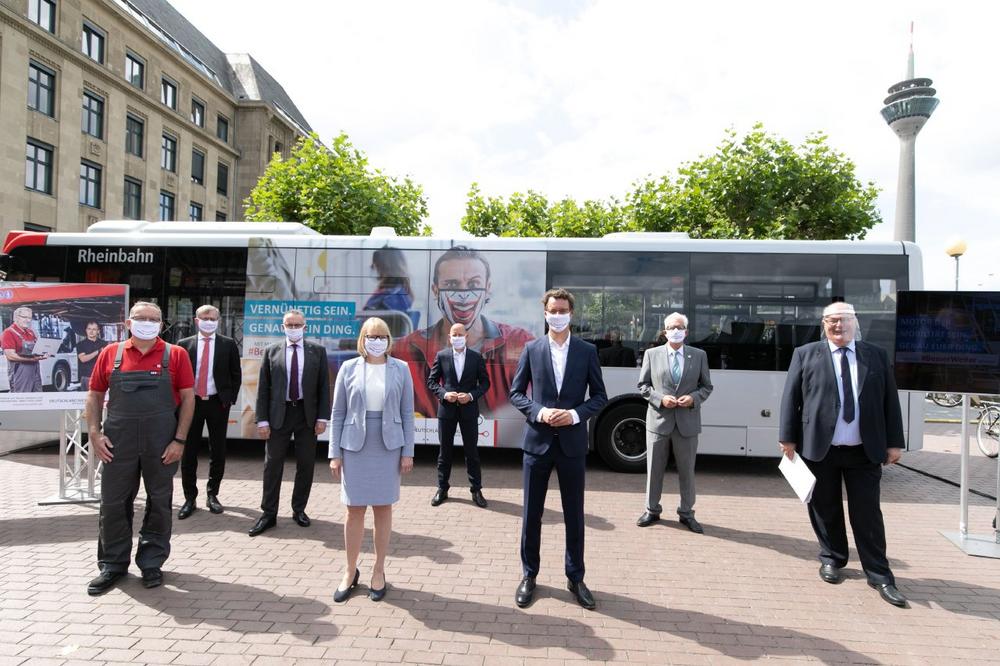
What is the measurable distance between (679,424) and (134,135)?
37.4 metres

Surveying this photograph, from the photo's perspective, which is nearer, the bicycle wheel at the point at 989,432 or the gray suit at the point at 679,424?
the gray suit at the point at 679,424

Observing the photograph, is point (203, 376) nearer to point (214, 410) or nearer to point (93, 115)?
point (214, 410)

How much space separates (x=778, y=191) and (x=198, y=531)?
696 inches

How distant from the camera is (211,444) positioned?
624 cm

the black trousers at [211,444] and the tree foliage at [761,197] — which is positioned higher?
the tree foliage at [761,197]

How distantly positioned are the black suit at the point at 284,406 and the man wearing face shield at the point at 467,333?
2.39 m

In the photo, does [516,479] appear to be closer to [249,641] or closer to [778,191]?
[249,641]

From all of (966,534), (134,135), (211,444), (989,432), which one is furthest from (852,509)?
(134,135)

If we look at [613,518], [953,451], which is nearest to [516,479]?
[613,518]

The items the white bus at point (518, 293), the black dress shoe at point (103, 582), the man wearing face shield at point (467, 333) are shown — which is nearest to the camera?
the black dress shoe at point (103, 582)

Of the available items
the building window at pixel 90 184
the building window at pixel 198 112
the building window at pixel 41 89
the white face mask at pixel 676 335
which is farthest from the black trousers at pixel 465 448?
the building window at pixel 198 112

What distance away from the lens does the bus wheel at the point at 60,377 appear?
6.32m

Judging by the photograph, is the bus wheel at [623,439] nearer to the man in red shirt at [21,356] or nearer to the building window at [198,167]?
the man in red shirt at [21,356]

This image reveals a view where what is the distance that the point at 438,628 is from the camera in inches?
146
